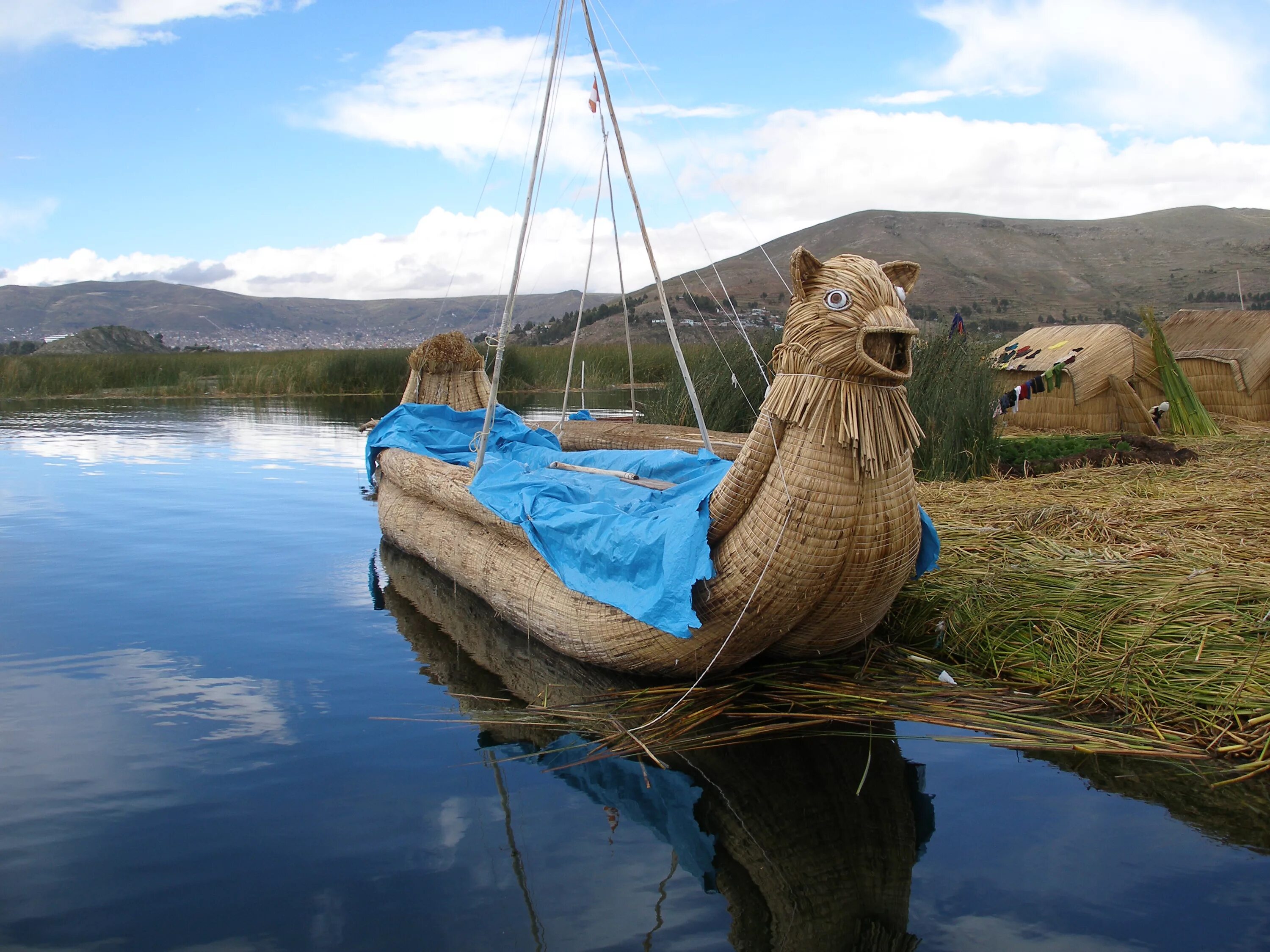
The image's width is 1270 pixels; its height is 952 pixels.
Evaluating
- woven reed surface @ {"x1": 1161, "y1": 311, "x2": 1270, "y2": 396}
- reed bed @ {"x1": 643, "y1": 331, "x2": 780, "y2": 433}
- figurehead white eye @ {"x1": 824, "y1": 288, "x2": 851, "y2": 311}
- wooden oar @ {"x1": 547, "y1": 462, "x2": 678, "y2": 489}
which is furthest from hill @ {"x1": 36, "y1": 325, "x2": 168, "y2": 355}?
figurehead white eye @ {"x1": 824, "y1": 288, "x2": 851, "y2": 311}

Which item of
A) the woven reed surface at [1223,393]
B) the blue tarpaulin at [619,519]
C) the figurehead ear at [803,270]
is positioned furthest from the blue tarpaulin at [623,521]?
the woven reed surface at [1223,393]

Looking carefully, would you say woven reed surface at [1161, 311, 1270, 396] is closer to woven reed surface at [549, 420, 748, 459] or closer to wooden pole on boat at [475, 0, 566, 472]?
woven reed surface at [549, 420, 748, 459]

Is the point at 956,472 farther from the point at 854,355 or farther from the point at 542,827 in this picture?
the point at 542,827

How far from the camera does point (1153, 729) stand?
3266 millimetres

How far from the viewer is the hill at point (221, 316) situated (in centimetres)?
13650

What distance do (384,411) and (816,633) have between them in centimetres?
1631

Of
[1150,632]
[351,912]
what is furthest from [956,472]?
[351,912]

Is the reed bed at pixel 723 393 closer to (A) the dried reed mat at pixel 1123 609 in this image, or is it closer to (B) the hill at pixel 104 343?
(A) the dried reed mat at pixel 1123 609

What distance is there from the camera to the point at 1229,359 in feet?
34.6

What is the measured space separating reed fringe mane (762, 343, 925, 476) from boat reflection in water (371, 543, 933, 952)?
1.02 meters

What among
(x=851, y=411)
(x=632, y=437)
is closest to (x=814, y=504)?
(x=851, y=411)

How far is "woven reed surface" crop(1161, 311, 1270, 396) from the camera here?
10.4m

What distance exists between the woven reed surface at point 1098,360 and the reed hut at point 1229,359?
0.47 meters

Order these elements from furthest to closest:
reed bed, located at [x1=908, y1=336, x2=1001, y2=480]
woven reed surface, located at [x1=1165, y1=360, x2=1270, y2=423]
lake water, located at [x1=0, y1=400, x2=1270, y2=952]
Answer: woven reed surface, located at [x1=1165, y1=360, x2=1270, y2=423] → reed bed, located at [x1=908, y1=336, x2=1001, y2=480] → lake water, located at [x1=0, y1=400, x2=1270, y2=952]
